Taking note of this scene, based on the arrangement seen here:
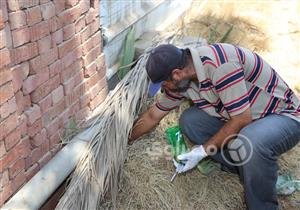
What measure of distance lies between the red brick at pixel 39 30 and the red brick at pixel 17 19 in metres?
0.08

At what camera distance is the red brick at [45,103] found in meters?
2.41

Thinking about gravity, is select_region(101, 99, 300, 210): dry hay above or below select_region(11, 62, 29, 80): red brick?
below

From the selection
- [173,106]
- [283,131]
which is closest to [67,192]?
[173,106]

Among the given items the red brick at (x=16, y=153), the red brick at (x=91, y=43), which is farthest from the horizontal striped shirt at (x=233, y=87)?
the red brick at (x=16, y=153)

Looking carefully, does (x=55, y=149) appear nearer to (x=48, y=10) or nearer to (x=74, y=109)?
(x=74, y=109)

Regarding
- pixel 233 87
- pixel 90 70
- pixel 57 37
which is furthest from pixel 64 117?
pixel 233 87

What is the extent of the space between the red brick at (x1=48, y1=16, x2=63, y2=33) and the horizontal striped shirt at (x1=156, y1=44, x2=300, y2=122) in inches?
28.0

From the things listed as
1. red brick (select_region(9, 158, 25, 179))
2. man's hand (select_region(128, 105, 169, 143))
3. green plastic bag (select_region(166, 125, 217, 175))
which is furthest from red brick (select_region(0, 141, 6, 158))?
green plastic bag (select_region(166, 125, 217, 175))

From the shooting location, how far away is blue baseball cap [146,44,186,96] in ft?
7.76

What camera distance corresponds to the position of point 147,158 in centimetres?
287

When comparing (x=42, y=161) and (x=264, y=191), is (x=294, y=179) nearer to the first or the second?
(x=264, y=191)

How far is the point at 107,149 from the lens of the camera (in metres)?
2.65

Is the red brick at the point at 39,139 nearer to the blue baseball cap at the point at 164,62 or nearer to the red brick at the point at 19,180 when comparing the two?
the red brick at the point at 19,180

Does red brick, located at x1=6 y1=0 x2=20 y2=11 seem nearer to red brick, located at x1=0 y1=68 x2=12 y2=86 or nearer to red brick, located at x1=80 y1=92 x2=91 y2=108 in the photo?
red brick, located at x1=0 y1=68 x2=12 y2=86
